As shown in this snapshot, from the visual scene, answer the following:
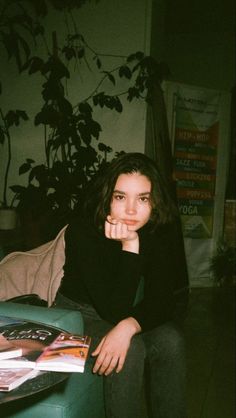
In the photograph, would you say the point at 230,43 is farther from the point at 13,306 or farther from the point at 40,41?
the point at 13,306

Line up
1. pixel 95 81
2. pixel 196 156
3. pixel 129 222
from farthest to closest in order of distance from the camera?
1. pixel 196 156
2. pixel 95 81
3. pixel 129 222

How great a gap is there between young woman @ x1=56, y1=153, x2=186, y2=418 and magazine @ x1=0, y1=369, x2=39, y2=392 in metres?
0.38

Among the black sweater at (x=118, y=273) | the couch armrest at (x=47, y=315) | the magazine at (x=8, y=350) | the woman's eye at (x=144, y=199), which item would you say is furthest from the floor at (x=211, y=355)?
the magazine at (x=8, y=350)

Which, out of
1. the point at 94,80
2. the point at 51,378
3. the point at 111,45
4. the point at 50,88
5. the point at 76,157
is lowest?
the point at 51,378

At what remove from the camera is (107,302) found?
1271 millimetres

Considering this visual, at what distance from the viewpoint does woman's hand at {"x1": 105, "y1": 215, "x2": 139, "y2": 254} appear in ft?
4.25

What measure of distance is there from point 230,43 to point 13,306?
14.1 ft

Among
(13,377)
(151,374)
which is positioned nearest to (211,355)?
(151,374)

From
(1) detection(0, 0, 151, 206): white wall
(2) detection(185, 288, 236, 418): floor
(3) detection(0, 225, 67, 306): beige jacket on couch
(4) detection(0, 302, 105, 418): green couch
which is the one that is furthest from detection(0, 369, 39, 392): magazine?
(1) detection(0, 0, 151, 206): white wall

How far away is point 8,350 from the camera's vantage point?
2.76 ft

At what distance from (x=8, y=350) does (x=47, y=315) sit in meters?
0.34

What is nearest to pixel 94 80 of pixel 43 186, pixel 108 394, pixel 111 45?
pixel 111 45

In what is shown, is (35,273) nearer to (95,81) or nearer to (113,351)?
(113,351)

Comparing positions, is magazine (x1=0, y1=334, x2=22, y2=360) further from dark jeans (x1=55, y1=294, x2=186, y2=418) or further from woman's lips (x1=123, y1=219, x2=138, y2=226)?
woman's lips (x1=123, y1=219, x2=138, y2=226)
